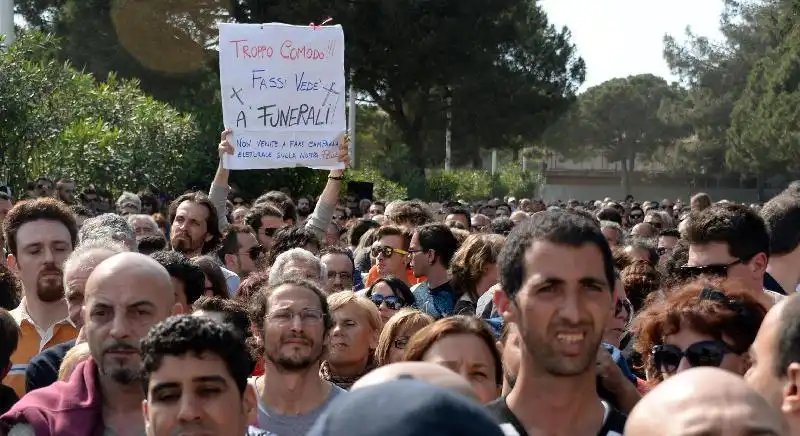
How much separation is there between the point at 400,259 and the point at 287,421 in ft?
12.0

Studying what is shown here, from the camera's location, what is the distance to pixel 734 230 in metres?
5.32

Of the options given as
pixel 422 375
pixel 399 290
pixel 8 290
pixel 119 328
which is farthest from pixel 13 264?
pixel 422 375

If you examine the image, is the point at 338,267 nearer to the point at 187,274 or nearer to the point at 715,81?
the point at 187,274

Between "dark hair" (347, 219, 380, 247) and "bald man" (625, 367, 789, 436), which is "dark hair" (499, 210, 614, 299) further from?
"dark hair" (347, 219, 380, 247)

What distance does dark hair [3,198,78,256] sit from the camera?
6.16 metres

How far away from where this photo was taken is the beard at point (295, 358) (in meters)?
4.81

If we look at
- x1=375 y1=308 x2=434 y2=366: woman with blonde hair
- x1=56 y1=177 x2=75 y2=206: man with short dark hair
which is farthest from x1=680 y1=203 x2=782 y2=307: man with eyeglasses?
x1=56 y1=177 x2=75 y2=206: man with short dark hair

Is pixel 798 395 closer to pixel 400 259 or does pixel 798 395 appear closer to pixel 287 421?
pixel 287 421

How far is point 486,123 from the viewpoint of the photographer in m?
45.7

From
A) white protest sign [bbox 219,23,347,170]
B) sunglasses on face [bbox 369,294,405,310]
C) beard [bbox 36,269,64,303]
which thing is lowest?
sunglasses on face [bbox 369,294,405,310]

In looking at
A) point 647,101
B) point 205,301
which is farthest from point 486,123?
point 647,101

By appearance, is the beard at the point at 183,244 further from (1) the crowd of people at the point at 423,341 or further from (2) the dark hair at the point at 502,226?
(2) the dark hair at the point at 502,226

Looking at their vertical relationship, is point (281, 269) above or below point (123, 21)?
below

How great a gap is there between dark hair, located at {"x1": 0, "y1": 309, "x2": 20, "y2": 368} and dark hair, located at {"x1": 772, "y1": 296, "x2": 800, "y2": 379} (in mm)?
2495
